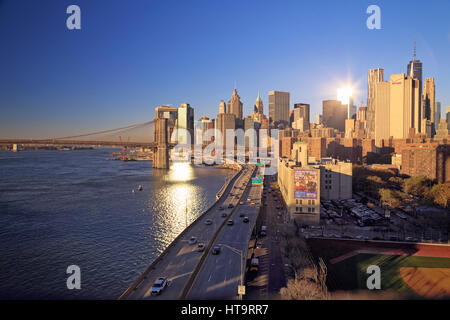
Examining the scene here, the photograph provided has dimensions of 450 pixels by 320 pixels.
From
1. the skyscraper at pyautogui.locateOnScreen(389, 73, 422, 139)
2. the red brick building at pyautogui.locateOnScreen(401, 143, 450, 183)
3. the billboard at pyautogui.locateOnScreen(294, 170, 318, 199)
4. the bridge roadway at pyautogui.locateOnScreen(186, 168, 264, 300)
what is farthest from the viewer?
the skyscraper at pyautogui.locateOnScreen(389, 73, 422, 139)

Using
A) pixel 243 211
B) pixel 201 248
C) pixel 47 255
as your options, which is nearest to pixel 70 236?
pixel 47 255

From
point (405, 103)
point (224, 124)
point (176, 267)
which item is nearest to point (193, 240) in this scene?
point (176, 267)

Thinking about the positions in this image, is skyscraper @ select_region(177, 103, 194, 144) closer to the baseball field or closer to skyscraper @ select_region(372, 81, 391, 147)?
skyscraper @ select_region(372, 81, 391, 147)

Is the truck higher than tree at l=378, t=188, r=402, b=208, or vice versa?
tree at l=378, t=188, r=402, b=208

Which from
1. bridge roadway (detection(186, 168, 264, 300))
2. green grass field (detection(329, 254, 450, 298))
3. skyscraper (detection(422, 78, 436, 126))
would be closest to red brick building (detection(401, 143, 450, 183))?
green grass field (detection(329, 254, 450, 298))

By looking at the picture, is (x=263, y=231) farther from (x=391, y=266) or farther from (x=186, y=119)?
(x=186, y=119)
